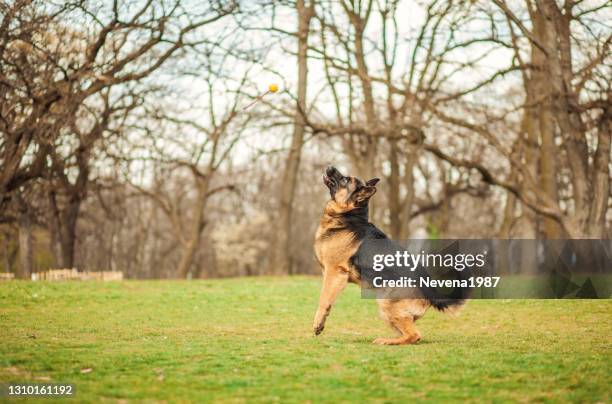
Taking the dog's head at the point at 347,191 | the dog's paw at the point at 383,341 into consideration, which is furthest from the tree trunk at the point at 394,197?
the dog's paw at the point at 383,341

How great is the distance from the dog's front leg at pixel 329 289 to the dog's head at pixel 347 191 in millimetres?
931

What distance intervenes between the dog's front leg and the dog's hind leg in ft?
2.25

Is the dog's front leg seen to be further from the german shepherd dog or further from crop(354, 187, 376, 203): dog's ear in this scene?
crop(354, 187, 376, 203): dog's ear

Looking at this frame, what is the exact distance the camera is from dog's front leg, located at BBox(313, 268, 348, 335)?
1016 centimetres

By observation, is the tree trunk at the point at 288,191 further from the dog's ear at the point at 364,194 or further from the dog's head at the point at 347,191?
the dog's ear at the point at 364,194

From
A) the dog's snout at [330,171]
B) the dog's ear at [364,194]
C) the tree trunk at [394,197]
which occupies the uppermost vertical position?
the tree trunk at [394,197]

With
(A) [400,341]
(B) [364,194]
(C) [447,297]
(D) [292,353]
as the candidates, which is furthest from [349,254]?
(D) [292,353]

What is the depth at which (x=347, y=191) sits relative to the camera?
34.8 ft

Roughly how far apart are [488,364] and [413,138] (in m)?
17.5

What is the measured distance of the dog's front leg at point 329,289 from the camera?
10.2m

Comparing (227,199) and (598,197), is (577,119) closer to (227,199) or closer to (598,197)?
(598,197)

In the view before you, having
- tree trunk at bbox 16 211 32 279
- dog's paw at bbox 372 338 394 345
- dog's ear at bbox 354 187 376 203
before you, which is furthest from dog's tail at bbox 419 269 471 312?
tree trunk at bbox 16 211 32 279

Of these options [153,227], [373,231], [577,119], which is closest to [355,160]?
[577,119]

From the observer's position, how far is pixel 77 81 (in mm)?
Result: 23609
